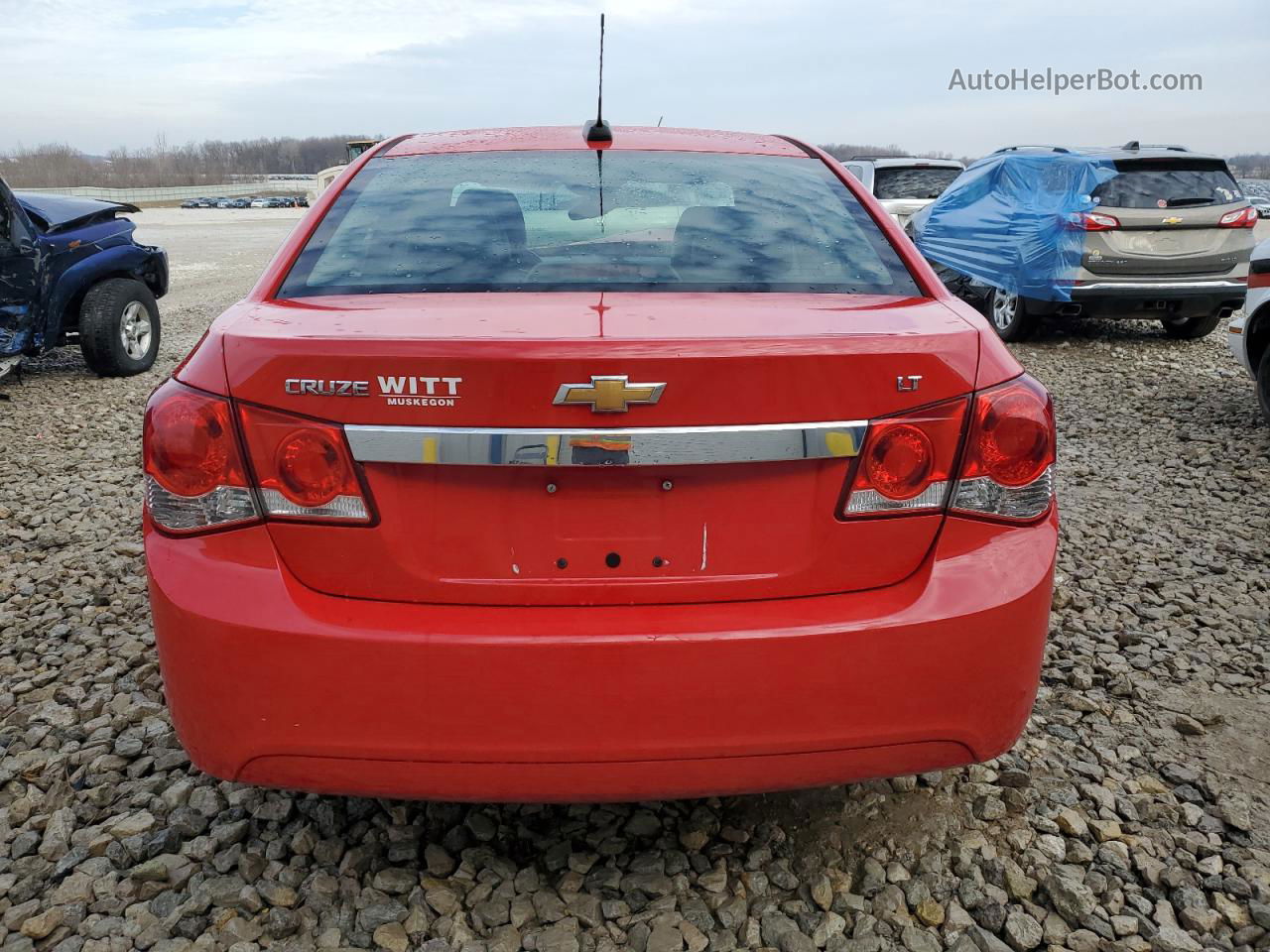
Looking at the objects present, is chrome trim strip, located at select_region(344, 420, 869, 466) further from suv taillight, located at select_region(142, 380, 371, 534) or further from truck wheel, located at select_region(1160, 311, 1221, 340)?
truck wheel, located at select_region(1160, 311, 1221, 340)

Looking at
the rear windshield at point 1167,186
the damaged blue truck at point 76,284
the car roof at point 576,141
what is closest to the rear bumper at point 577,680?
the car roof at point 576,141

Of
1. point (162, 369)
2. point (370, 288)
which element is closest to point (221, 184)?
point (162, 369)

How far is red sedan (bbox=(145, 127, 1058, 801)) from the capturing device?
1.71 meters

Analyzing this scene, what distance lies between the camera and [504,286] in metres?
2.09

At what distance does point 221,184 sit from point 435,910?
120194mm

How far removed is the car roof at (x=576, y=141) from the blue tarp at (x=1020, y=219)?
232 inches

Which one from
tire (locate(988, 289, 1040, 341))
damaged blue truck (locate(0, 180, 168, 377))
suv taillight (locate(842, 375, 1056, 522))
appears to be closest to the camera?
suv taillight (locate(842, 375, 1056, 522))

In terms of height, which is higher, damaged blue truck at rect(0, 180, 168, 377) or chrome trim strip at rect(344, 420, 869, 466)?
chrome trim strip at rect(344, 420, 869, 466)

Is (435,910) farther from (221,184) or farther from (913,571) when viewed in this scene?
(221,184)

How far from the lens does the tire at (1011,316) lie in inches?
371

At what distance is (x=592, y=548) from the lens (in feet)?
5.86

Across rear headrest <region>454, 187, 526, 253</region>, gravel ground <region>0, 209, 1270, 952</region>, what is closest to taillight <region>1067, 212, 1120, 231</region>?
gravel ground <region>0, 209, 1270, 952</region>

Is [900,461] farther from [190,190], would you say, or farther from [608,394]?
[190,190]

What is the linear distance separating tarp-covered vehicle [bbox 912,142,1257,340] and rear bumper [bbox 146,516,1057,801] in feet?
25.3
